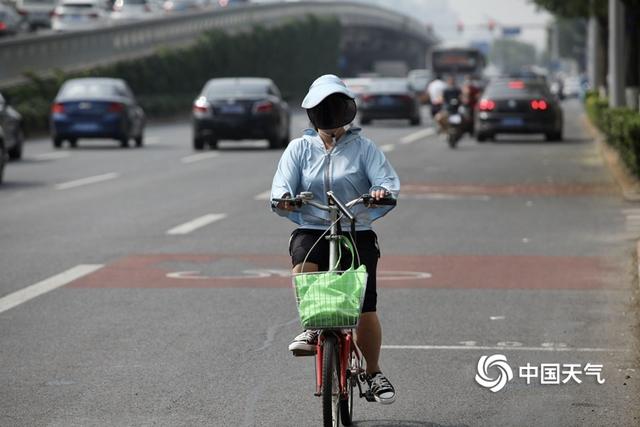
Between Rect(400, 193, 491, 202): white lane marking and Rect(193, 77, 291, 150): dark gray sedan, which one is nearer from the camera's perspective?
Rect(400, 193, 491, 202): white lane marking

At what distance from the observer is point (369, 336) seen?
7199 mm

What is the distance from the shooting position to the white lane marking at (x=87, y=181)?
78.7 feet

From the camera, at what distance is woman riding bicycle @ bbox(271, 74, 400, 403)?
711cm

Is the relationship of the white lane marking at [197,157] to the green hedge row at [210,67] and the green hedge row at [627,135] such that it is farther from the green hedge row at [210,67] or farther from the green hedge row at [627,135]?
the green hedge row at [210,67]

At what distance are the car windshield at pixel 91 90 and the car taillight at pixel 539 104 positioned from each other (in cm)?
916

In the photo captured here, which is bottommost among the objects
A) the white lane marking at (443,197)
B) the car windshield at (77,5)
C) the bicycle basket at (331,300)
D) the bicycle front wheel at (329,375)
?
the white lane marking at (443,197)

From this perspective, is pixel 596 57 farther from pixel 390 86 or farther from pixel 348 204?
pixel 348 204

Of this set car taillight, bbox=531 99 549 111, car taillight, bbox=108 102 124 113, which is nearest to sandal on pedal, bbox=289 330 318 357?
car taillight, bbox=108 102 124 113

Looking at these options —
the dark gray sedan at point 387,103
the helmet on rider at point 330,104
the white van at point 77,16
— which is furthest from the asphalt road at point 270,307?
the white van at point 77,16

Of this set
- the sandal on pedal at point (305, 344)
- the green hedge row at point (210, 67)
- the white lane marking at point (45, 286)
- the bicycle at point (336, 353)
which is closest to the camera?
the bicycle at point (336, 353)

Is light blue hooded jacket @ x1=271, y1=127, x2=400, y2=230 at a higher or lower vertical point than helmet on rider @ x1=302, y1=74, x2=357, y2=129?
lower

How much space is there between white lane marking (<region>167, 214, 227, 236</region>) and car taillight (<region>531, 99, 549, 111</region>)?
19.6 m

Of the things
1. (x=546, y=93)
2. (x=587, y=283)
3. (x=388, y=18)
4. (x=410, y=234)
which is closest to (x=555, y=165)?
(x=546, y=93)

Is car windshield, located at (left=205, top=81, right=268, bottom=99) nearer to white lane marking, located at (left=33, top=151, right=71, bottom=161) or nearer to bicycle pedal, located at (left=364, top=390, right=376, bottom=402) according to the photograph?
white lane marking, located at (left=33, top=151, right=71, bottom=161)
